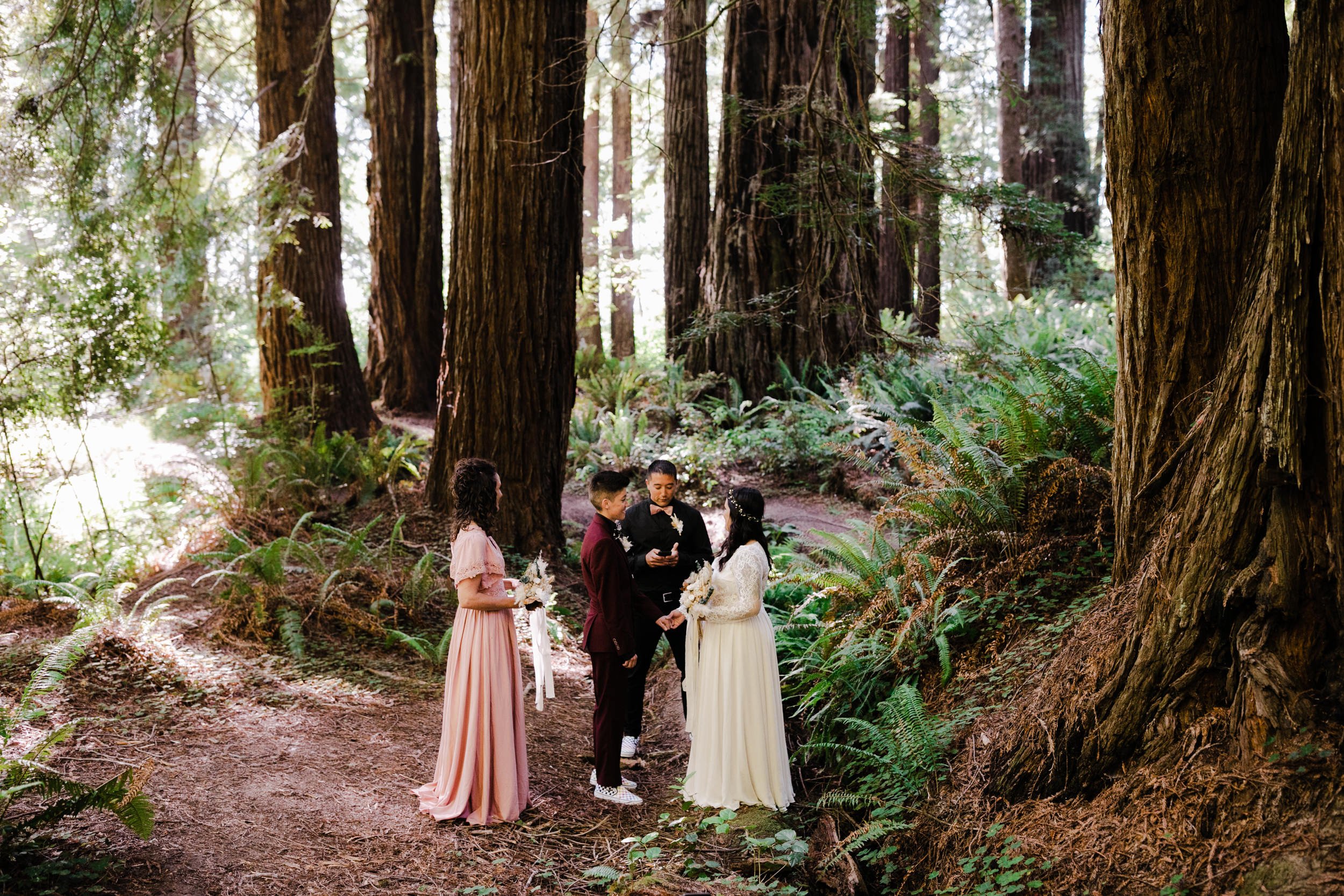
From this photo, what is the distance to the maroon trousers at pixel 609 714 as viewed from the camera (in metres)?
5.12

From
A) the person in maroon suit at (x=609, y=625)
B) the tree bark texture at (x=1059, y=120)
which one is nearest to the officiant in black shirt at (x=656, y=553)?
the person in maroon suit at (x=609, y=625)

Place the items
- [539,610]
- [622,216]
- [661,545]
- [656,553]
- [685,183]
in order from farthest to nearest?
[622,216], [685,183], [661,545], [656,553], [539,610]

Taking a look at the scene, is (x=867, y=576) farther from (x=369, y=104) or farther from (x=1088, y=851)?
(x=369, y=104)

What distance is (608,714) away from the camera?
520cm

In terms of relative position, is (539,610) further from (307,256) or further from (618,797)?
(307,256)

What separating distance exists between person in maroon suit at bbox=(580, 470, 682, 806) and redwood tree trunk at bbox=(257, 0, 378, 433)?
258 inches

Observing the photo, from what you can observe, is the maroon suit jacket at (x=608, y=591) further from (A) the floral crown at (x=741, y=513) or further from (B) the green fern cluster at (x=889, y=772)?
(B) the green fern cluster at (x=889, y=772)

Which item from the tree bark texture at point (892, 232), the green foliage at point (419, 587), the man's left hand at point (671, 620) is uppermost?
the tree bark texture at point (892, 232)

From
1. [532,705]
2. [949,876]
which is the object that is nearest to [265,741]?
[532,705]

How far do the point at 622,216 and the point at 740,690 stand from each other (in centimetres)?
1823

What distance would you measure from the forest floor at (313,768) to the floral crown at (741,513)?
5.21ft

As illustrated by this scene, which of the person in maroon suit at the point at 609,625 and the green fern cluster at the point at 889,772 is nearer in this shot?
the green fern cluster at the point at 889,772

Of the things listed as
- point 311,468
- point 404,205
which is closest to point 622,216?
point 404,205

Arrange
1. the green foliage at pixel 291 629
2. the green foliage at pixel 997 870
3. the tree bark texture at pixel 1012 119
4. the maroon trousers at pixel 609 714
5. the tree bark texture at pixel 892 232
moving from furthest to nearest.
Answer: the tree bark texture at pixel 1012 119 < the tree bark texture at pixel 892 232 < the green foliage at pixel 291 629 < the maroon trousers at pixel 609 714 < the green foliage at pixel 997 870
